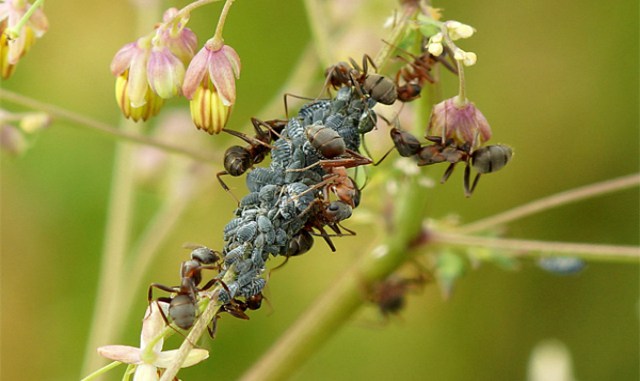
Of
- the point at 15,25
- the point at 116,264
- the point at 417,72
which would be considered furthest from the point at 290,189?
the point at 116,264

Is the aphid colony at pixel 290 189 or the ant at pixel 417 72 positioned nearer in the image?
the aphid colony at pixel 290 189

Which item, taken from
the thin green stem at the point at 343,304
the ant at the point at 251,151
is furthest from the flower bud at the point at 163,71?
the thin green stem at the point at 343,304

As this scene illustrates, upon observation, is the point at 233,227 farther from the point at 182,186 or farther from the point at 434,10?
the point at 182,186

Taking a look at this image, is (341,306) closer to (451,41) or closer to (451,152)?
(451,152)

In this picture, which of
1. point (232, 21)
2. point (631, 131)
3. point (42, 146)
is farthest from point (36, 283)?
point (631, 131)

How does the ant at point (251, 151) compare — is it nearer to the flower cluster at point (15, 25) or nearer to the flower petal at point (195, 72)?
the flower petal at point (195, 72)

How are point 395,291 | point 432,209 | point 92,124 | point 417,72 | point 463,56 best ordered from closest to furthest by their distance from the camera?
point 463,56
point 417,72
point 92,124
point 395,291
point 432,209
